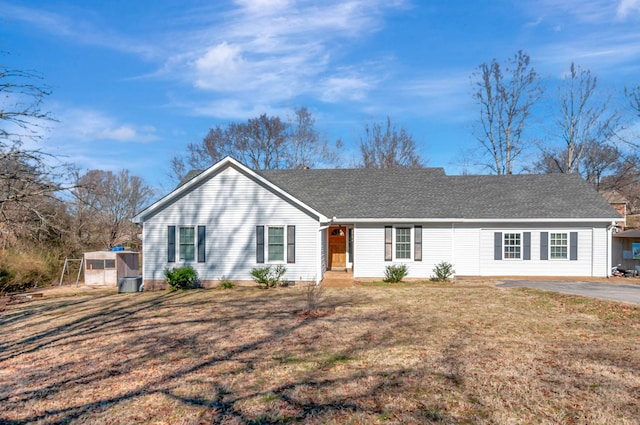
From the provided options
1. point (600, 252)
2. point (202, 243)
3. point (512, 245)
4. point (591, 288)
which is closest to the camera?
point (591, 288)

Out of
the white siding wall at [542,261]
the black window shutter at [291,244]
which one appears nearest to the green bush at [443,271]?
the white siding wall at [542,261]

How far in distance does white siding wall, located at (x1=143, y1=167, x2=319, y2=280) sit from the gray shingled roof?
3.42 feet

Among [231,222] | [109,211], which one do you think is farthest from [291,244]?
[109,211]

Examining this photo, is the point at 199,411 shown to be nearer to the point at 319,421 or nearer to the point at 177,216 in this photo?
the point at 319,421

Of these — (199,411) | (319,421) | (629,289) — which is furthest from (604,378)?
(629,289)

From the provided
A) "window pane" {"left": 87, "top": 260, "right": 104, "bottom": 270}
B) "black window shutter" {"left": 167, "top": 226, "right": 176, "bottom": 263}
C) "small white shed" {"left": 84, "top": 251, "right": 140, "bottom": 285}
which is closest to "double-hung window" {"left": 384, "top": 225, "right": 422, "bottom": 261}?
"black window shutter" {"left": 167, "top": 226, "right": 176, "bottom": 263}

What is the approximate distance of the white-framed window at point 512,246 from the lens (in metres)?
19.0

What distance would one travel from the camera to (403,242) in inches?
726

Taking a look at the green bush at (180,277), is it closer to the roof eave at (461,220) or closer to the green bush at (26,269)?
the roof eave at (461,220)

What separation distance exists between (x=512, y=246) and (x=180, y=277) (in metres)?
14.6

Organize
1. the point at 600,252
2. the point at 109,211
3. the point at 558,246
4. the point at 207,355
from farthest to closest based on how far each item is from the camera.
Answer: the point at 109,211, the point at 558,246, the point at 600,252, the point at 207,355

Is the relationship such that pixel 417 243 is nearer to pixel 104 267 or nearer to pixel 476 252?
pixel 476 252

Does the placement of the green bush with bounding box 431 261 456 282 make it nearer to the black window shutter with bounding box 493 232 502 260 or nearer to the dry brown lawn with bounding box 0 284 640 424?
the black window shutter with bounding box 493 232 502 260

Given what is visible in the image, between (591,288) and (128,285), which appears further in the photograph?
(128,285)
